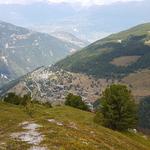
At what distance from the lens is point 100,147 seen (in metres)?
46.2

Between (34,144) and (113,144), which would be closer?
(34,144)

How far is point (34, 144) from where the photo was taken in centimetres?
4316

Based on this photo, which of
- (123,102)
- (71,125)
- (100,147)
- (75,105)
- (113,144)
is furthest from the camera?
(75,105)

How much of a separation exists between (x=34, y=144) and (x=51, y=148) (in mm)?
3328

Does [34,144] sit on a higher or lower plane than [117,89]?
lower

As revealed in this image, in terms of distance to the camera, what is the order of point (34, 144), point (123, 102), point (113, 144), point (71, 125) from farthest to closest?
point (123, 102) → point (71, 125) → point (113, 144) → point (34, 144)

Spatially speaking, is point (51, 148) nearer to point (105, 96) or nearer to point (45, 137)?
point (45, 137)

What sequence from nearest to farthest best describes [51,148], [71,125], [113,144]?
[51,148] < [113,144] < [71,125]

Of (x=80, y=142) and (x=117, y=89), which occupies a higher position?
(x=117, y=89)

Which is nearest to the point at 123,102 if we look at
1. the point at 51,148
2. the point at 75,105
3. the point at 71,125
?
the point at 71,125

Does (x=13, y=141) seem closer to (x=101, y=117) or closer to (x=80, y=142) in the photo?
(x=80, y=142)

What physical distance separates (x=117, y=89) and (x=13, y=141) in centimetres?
4975

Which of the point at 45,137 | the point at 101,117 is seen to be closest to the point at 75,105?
the point at 101,117

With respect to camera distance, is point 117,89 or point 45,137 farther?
point 117,89
